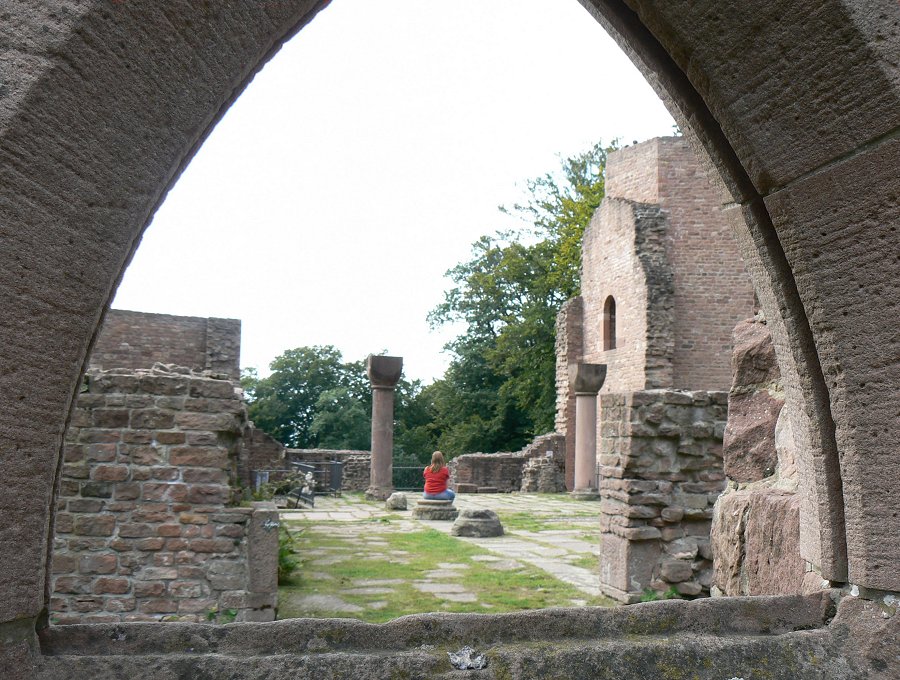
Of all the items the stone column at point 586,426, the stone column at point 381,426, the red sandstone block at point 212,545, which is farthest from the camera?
the stone column at point 586,426

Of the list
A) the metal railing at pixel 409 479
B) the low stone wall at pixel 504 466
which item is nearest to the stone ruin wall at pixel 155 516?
the low stone wall at pixel 504 466

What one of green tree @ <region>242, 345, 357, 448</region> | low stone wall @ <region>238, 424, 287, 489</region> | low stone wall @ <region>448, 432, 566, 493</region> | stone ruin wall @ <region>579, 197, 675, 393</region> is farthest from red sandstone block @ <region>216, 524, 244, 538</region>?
green tree @ <region>242, 345, 357, 448</region>

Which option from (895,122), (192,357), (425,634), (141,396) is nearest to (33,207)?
(425,634)

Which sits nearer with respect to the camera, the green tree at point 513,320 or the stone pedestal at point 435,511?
the stone pedestal at point 435,511

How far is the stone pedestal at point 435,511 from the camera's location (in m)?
12.4

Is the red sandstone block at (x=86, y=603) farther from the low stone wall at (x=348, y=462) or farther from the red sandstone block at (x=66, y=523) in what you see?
the low stone wall at (x=348, y=462)

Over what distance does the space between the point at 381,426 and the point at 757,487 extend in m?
13.9

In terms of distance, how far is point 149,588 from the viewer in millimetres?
5328

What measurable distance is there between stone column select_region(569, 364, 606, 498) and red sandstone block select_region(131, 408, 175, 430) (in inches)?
502

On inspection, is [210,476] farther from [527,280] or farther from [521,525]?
[527,280]

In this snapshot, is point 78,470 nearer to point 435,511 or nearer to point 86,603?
point 86,603

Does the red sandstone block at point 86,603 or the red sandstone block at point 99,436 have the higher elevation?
the red sandstone block at point 99,436

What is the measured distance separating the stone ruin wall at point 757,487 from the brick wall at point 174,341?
→ 56.5 feet

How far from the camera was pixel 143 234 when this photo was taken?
1.55m
